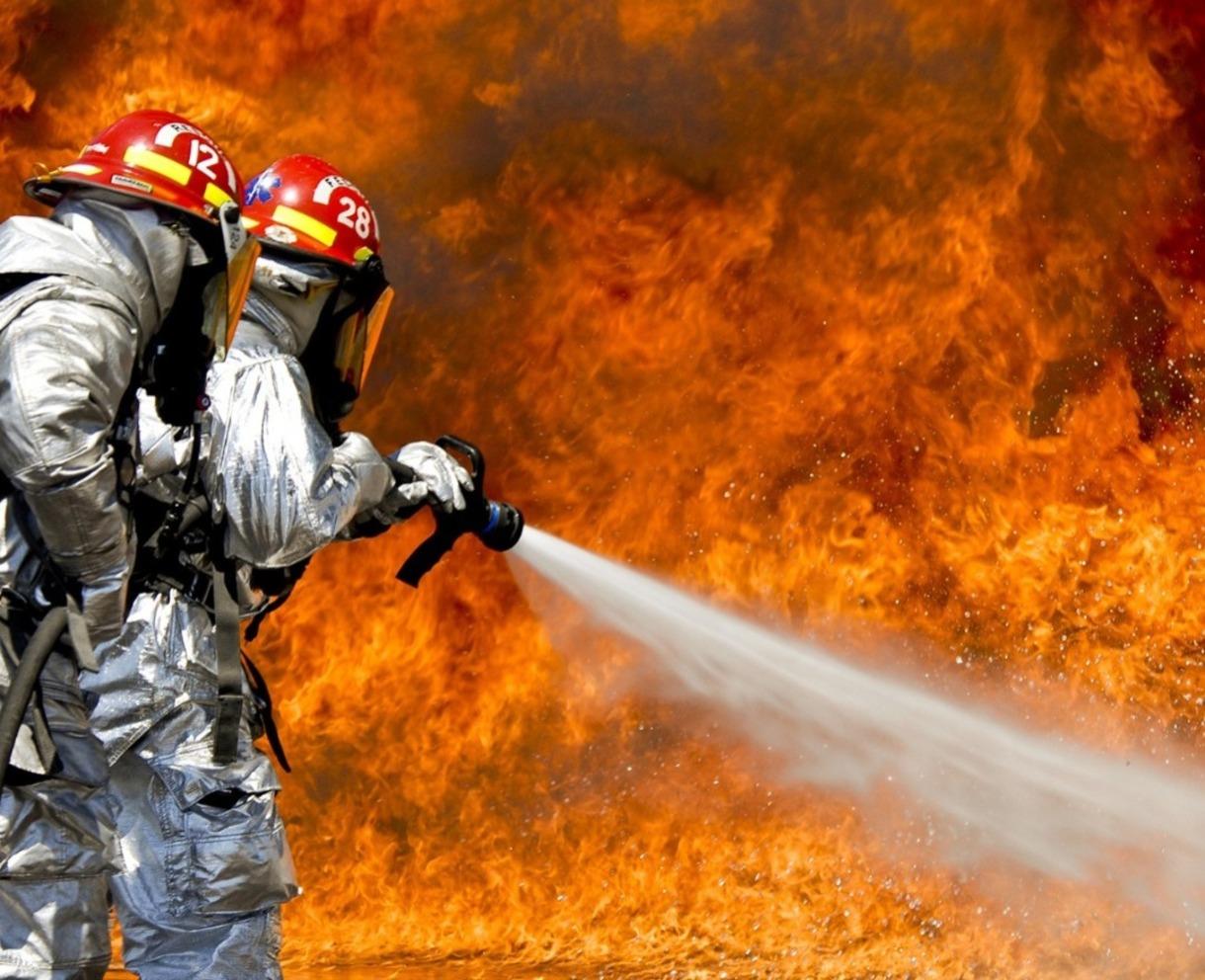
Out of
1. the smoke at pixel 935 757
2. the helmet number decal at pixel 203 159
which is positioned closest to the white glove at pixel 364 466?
the helmet number decal at pixel 203 159

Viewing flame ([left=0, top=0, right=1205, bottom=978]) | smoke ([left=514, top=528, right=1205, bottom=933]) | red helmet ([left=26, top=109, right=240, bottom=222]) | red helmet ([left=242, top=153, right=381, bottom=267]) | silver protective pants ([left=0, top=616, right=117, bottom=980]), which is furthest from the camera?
flame ([left=0, top=0, right=1205, bottom=978])

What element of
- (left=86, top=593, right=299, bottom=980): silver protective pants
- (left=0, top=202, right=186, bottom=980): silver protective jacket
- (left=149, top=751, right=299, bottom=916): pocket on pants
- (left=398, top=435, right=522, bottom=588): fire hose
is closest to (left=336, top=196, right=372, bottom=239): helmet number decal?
(left=398, top=435, right=522, bottom=588): fire hose

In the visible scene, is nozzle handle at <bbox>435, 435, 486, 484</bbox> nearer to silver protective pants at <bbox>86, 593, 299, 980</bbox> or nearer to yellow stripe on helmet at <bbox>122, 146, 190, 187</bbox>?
silver protective pants at <bbox>86, 593, 299, 980</bbox>

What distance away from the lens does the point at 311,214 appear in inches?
161

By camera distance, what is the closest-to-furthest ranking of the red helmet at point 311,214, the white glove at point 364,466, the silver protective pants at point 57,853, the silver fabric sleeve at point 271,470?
1. the silver protective pants at point 57,853
2. the silver fabric sleeve at point 271,470
3. the white glove at point 364,466
4. the red helmet at point 311,214

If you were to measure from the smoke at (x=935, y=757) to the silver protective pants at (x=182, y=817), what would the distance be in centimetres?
289

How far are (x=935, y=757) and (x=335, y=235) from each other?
3.94 metres

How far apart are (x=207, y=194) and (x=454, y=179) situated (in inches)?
141

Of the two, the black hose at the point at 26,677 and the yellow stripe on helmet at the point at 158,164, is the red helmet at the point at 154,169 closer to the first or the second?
the yellow stripe on helmet at the point at 158,164

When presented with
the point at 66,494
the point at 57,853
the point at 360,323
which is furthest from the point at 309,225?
the point at 57,853

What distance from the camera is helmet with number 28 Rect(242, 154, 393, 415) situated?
160 inches

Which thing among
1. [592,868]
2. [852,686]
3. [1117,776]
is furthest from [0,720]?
[1117,776]

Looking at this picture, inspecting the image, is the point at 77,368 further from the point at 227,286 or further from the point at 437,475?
the point at 437,475

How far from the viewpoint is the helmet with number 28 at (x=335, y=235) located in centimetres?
406
